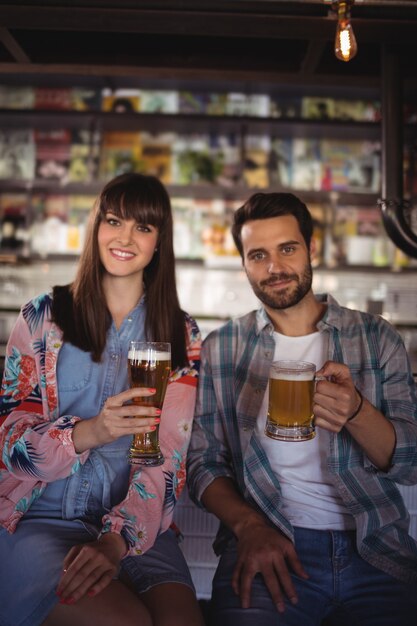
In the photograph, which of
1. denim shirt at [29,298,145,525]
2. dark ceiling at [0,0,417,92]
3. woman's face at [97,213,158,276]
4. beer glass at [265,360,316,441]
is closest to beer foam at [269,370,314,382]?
beer glass at [265,360,316,441]

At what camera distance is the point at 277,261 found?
1807 mm

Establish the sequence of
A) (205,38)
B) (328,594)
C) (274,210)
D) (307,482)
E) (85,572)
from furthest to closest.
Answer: (205,38), (274,210), (307,482), (328,594), (85,572)

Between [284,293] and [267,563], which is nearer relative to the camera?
[267,563]

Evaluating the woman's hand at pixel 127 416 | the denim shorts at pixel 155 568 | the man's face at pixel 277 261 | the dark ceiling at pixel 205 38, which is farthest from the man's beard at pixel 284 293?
the dark ceiling at pixel 205 38

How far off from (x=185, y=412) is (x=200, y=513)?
0.40m

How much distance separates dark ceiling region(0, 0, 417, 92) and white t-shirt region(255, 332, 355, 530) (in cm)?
156

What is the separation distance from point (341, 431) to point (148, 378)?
599 millimetres

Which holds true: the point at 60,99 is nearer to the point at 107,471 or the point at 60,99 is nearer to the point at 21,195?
the point at 21,195

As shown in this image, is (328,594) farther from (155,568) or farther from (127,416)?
(127,416)

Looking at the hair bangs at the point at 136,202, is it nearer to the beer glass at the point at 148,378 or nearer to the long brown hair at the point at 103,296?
the long brown hair at the point at 103,296

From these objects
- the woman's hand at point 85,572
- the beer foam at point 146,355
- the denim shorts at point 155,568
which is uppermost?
the beer foam at point 146,355

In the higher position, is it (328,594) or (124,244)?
(124,244)

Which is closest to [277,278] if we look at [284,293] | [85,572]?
[284,293]

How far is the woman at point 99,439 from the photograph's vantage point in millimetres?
1269
